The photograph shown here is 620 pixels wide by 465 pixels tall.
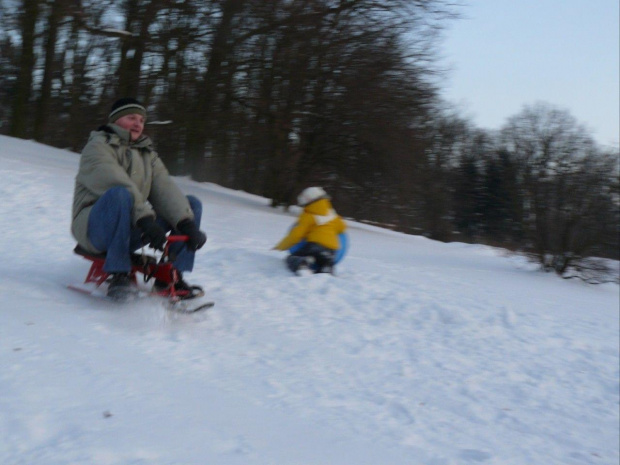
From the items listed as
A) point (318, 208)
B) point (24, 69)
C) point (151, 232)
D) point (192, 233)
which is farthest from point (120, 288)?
point (24, 69)

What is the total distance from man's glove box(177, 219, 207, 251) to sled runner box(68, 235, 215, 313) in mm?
48

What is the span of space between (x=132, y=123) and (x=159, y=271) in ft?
3.57

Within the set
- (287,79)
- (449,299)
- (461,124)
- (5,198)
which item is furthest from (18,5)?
(461,124)

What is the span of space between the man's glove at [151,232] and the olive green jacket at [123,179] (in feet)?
0.15

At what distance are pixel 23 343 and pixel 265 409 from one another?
1256 mm

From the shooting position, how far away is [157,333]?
4051 millimetres

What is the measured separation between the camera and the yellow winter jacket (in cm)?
644

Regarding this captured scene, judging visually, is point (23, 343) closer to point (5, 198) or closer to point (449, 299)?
point (449, 299)

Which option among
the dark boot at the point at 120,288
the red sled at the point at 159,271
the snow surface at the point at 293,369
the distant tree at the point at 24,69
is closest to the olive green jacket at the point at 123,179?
the red sled at the point at 159,271

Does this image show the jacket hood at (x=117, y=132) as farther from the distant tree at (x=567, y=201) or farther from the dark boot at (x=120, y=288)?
the distant tree at (x=567, y=201)

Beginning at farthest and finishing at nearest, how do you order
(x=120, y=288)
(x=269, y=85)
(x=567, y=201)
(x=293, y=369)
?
(x=269, y=85)
(x=567, y=201)
(x=120, y=288)
(x=293, y=369)

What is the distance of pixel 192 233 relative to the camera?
457 centimetres

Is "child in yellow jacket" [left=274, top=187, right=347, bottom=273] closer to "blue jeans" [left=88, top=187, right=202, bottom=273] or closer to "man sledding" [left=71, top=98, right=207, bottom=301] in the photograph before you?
"man sledding" [left=71, top=98, right=207, bottom=301]

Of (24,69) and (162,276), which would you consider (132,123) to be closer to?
(162,276)
